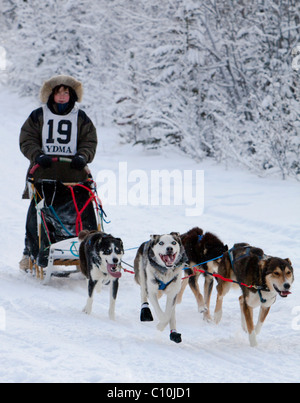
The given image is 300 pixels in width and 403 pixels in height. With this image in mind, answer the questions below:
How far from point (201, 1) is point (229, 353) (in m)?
12.7

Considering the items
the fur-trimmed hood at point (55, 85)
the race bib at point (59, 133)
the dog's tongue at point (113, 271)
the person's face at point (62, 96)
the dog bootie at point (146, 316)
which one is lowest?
the dog bootie at point (146, 316)

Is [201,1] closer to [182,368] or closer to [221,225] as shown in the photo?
[221,225]

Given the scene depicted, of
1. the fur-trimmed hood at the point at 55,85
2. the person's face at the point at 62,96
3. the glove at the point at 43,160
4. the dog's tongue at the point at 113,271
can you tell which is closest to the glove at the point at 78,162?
the glove at the point at 43,160

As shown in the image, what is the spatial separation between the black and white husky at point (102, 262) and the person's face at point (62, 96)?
1.64m

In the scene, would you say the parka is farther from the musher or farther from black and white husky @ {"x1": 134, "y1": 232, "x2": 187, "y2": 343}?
black and white husky @ {"x1": 134, "y1": 232, "x2": 187, "y2": 343}

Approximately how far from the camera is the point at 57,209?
6121 mm

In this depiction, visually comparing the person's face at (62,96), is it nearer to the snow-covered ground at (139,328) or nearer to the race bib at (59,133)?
the race bib at (59,133)

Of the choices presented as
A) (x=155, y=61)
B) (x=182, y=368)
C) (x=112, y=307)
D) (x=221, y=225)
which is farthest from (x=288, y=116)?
(x=182, y=368)

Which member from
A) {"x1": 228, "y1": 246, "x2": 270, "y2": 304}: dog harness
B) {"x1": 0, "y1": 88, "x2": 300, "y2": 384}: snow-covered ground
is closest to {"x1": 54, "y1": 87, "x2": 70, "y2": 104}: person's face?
{"x1": 0, "y1": 88, "x2": 300, "y2": 384}: snow-covered ground

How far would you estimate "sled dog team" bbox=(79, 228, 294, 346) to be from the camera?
4.35 meters

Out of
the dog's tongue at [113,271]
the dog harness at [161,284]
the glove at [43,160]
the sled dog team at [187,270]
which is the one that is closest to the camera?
the sled dog team at [187,270]

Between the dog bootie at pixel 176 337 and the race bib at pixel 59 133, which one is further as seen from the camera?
the race bib at pixel 59 133

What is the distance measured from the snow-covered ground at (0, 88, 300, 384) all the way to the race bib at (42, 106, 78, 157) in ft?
4.64

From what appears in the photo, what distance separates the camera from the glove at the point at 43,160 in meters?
5.82
